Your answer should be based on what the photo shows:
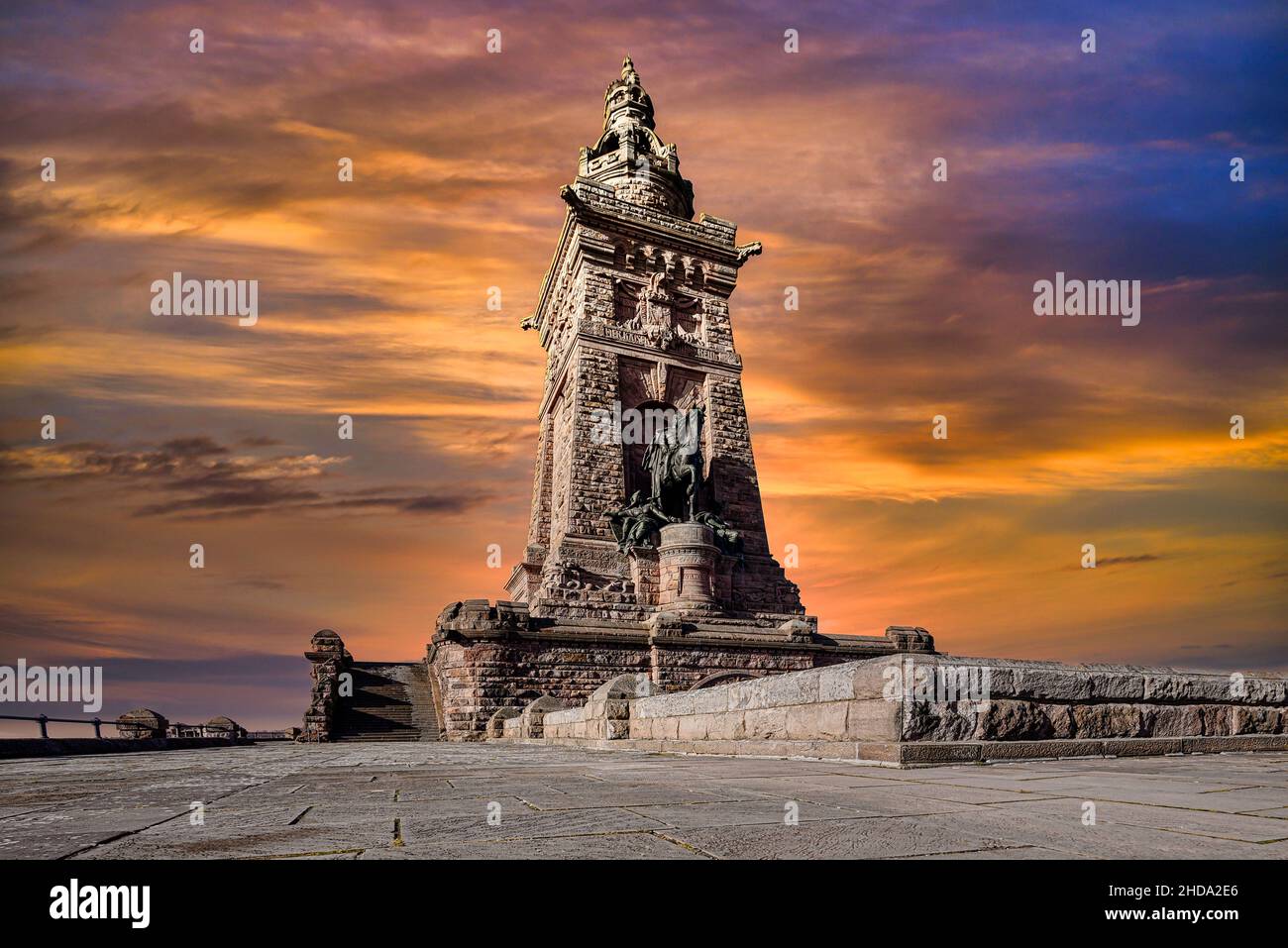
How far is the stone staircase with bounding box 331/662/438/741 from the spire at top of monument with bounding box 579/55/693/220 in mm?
17563

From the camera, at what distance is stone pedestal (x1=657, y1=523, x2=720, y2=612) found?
63.6ft

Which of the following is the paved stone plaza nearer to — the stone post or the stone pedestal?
the stone post

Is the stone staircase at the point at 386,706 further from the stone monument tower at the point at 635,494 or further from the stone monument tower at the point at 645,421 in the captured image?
the stone monument tower at the point at 645,421

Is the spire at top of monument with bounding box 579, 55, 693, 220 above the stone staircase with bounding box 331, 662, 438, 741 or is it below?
above

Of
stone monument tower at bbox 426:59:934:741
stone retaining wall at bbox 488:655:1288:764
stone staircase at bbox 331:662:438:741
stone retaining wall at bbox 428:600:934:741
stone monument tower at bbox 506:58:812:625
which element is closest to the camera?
stone retaining wall at bbox 488:655:1288:764

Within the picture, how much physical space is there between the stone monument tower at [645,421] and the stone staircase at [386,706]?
366 centimetres

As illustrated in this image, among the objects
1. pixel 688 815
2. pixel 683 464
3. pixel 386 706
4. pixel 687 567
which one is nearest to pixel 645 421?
pixel 683 464

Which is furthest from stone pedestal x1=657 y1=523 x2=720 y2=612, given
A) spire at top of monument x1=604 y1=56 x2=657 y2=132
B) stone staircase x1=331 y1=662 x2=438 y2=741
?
spire at top of monument x1=604 y1=56 x2=657 y2=132

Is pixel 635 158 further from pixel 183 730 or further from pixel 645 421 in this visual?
pixel 183 730

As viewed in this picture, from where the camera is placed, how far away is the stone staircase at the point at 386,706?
15.8 metres

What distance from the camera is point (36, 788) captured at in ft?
14.9

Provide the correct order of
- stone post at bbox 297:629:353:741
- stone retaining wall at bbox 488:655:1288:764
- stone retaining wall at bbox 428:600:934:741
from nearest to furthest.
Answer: stone retaining wall at bbox 488:655:1288:764 → stone post at bbox 297:629:353:741 → stone retaining wall at bbox 428:600:934:741

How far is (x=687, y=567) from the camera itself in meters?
19.7
